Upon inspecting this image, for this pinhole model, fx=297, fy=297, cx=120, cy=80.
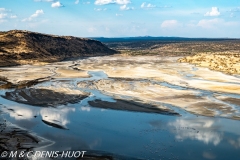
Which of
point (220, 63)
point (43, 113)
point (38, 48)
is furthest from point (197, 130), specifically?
point (38, 48)

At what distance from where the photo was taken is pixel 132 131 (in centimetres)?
2330

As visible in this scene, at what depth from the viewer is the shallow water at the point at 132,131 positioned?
1925 cm

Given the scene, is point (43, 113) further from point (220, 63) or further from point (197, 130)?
point (220, 63)

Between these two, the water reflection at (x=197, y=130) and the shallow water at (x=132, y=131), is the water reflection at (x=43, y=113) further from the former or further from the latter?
the water reflection at (x=197, y=130)

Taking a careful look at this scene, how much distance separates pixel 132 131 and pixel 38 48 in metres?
68.4

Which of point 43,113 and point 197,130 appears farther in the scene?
point 43,113

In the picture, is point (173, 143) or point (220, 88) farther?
point (220, 88)

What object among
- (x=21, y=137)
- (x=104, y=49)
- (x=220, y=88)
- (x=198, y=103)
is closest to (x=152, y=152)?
(x=21, y=137)

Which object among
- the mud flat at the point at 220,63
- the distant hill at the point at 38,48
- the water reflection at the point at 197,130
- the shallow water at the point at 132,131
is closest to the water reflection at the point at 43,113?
the shallow water at the point at 132,131

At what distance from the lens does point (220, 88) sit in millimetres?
40406

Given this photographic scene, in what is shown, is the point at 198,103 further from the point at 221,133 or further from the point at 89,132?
the point at 89,132

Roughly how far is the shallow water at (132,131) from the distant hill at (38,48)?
146 ft

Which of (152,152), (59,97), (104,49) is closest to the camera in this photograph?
(152,152)

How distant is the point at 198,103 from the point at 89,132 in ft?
47.4
